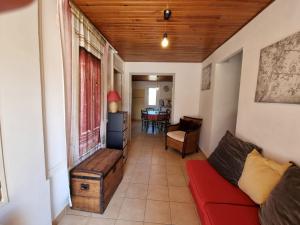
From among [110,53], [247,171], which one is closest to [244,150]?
[247,171]

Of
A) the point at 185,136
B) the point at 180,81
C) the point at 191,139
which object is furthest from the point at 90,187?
the point at 180,81

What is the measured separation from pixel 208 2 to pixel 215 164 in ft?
6.21

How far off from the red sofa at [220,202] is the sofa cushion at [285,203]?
0.13m

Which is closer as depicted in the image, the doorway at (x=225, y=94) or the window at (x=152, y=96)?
the doorway at (x=225, y=94)

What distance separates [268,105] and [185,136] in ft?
6.51

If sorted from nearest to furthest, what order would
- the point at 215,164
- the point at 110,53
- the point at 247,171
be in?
the point at 247,171, the point at 215,164, the point at 110,53

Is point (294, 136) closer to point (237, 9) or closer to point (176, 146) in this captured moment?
point (237, 9)

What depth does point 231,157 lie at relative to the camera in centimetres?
184

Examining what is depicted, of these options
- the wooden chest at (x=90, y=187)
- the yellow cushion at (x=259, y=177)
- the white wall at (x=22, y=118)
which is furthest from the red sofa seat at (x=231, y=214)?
the white wall at (x=22, y=118)

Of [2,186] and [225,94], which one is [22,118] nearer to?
[2,186]

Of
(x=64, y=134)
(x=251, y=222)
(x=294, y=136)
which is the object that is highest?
(x=294, y=136)

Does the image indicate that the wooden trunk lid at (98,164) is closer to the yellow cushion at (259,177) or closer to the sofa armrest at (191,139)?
the yellow cushion at (259,177)

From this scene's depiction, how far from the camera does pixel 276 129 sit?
150 cm

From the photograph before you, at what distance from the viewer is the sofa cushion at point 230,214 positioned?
1.15 metres
